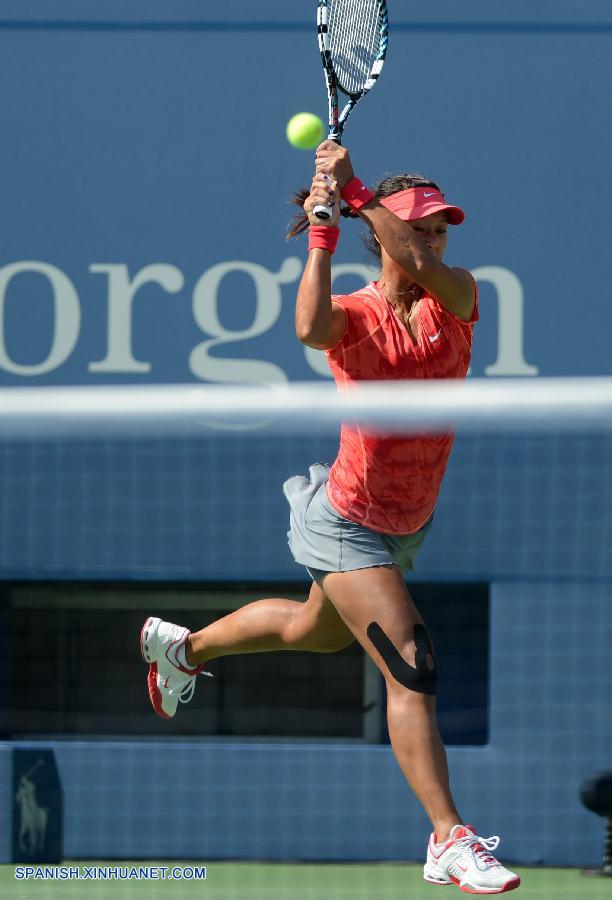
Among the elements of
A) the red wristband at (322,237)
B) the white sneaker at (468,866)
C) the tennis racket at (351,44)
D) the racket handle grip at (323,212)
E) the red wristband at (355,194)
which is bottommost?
the white sneaker at (468,866)

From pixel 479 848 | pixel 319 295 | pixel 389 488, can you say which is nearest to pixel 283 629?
pixel 389 488

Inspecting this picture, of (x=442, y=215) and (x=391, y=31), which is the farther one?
(x=391, y=31)

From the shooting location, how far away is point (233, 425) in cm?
419

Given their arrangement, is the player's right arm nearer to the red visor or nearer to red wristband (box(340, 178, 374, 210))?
red wristband (box(340, 178, 374, 210))

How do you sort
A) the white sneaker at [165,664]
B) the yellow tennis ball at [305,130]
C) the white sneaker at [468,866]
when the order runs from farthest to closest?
the white sneaker at [165,664] < the yellow tennis ball at [305,130] < the white sneaker at [468,866]

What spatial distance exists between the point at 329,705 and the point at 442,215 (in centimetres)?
378

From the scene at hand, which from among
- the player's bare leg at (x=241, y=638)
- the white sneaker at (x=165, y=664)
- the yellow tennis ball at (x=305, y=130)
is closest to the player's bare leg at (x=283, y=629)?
the player's bare leg at (x=241, y=638)

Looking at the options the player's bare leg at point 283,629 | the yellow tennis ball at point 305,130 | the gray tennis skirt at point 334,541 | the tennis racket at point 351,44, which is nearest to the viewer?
the gray tennis skirt at point 334,541

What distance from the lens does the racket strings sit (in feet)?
15.8

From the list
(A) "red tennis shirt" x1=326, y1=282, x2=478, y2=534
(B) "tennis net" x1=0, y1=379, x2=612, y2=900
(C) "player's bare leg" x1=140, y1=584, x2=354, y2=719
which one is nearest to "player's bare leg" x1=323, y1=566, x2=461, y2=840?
(A) "red tennis shirt" x1=326, y1=282, x2=478, y2=534

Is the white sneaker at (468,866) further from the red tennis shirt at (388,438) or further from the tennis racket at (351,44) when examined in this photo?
the tennis racket at (351,44)

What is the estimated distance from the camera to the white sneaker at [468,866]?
→ 393 centimetres

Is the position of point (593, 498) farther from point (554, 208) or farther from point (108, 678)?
point (108, 678)

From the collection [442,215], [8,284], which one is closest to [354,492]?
[442,215]
